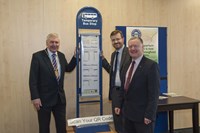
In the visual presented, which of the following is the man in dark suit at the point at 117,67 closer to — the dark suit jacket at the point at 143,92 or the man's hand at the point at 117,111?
the man's hand at the point at 117,111

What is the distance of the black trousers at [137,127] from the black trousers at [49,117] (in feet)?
2.93

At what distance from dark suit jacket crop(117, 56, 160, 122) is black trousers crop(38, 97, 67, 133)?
0.95m

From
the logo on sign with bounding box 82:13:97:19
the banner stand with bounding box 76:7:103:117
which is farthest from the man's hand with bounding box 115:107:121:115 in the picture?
the logo on sign with bounding box 82:13:97:19

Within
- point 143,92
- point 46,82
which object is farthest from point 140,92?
point 46,82

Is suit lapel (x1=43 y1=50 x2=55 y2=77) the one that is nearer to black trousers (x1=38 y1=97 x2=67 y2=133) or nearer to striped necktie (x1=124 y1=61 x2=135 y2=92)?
black trousers (x1=38 y1=97 x2=67 y2=133)

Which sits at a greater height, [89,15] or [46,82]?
[89,15]

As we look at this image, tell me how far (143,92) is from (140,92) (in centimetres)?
3

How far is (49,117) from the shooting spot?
2.79 meters

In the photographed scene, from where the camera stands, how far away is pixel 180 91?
13.0 ft

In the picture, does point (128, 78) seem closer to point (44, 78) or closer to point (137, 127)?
point (137, 127)

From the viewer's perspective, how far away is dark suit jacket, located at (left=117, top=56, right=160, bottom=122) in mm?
2141

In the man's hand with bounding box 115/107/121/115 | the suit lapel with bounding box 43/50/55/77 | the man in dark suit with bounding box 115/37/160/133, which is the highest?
the suit lapel with bounding box 43/50/55/77

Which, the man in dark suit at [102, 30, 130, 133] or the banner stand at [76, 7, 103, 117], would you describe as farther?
the banner stand at [76, 7, 103, 117]

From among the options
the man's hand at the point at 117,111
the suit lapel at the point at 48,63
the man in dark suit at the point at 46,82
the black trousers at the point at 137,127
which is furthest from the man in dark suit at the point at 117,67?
the suit lapel at the point at 48,63
